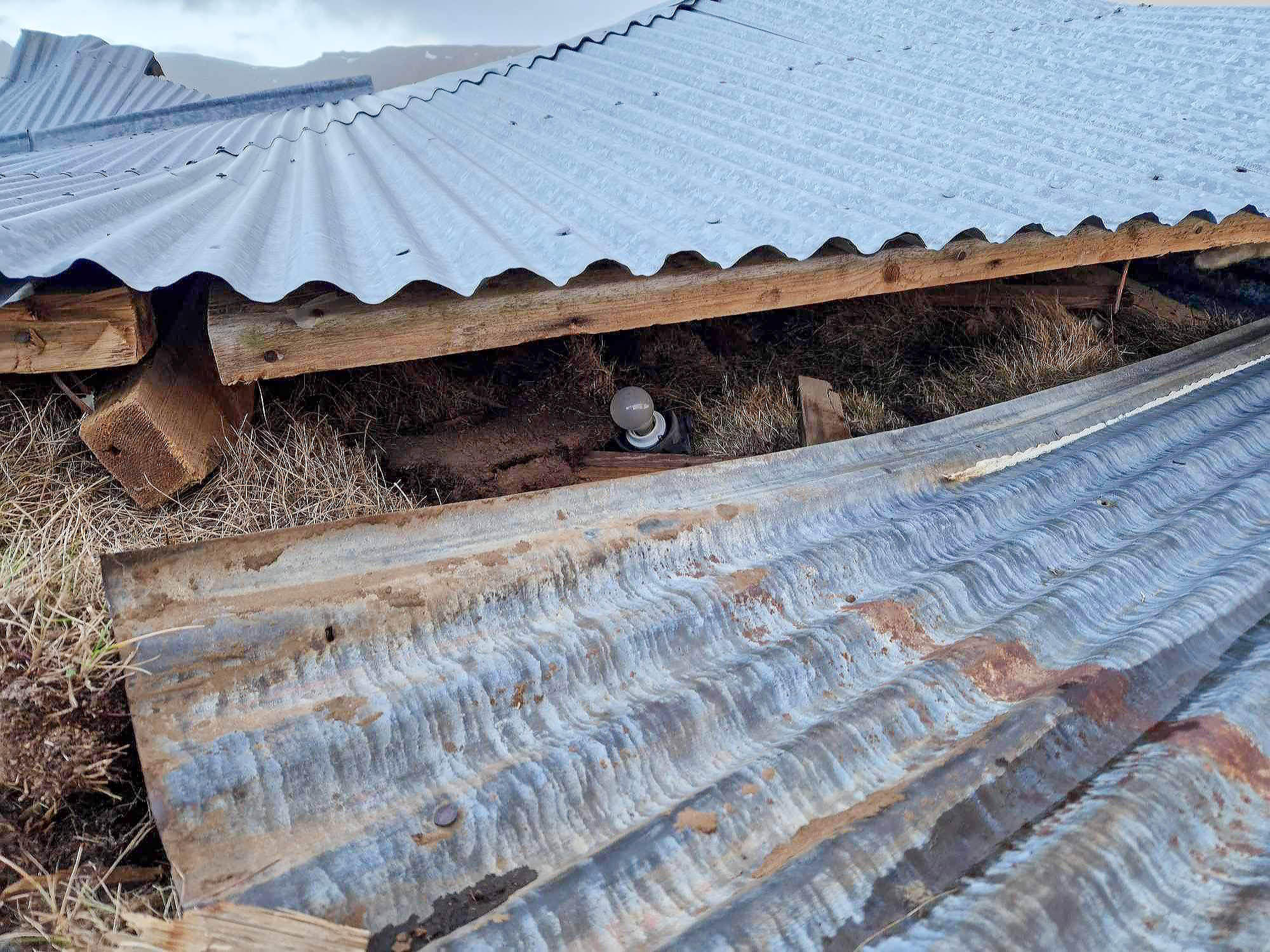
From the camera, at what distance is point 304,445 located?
2525 millimetres

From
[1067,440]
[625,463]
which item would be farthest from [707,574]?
[1067,440]

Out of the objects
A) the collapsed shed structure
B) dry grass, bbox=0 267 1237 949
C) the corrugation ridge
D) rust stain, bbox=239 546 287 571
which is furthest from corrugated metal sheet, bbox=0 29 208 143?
the corrugation ridge

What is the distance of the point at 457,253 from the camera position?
212cm

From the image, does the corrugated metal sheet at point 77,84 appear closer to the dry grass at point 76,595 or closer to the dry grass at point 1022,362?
the dry grass at point 76,595

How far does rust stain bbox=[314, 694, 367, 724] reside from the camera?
56.6 inches

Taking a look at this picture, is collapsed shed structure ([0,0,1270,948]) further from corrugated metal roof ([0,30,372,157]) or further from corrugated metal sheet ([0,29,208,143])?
corrugated metal sheet ([0,29,208,143])

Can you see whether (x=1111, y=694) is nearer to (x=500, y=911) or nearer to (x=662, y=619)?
(x=662, y=619)

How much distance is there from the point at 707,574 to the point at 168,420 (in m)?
1.51

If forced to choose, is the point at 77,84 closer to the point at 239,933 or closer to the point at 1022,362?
the point at 1022,362

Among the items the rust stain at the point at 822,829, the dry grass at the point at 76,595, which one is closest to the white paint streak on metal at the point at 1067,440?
the rust stain at the point at 822,829

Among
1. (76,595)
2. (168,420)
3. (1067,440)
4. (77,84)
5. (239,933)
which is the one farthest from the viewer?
(77,84)

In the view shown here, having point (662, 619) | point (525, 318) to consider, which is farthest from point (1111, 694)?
point (525, 318)

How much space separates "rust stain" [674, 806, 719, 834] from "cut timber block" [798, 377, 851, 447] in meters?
1.82

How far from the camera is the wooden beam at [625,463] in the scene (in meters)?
3.09
